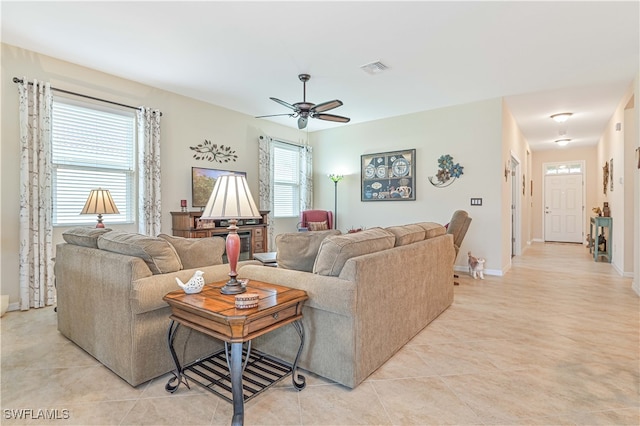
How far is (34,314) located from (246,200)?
308cm

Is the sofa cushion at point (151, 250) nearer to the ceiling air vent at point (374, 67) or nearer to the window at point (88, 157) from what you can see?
the window at point (88, 157)

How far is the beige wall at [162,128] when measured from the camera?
3.43m

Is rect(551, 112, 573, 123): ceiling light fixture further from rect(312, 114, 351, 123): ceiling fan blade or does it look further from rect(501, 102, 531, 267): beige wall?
rect(312, 114, 351, 123): ceiling fan blade

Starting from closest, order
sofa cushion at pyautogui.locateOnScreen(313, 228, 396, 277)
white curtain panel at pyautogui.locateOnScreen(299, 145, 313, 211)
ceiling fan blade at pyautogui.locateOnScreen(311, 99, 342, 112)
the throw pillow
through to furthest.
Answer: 1. sofa cushion at pyautogui.locateOnScreen(313, 228, 396, 277)
2. ceiling fan blade at pyautogui.locateOnScreen(311, 99, 342, 112)
3. the throw pillow
4. white curtain panel at pyautogui.locateOnScreen(299, 145, 313, 211)

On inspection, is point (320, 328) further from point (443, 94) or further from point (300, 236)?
point (443, 94)

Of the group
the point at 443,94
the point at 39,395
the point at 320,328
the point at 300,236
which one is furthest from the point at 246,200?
the point at 443,94

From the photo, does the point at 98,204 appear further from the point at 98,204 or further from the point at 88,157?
the point at 88,157

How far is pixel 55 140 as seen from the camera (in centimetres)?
374

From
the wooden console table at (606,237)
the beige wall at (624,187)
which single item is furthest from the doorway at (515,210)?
the beige wall at (624,187)

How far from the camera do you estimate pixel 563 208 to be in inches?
368

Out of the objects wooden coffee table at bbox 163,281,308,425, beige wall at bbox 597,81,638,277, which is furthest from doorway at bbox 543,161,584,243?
wooden coffee table at bbox 163,281,308,425

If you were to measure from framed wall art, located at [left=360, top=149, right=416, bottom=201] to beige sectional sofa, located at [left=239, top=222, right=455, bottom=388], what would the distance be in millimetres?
3500

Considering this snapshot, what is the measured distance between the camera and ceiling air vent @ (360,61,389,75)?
3859 millimetres

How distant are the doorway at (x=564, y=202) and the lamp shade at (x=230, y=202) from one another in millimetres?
10482
